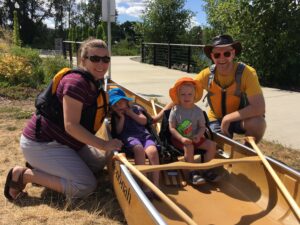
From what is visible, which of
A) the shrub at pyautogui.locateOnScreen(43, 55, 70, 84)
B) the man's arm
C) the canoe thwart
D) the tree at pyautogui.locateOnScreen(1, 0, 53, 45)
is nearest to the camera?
the canoe thwart

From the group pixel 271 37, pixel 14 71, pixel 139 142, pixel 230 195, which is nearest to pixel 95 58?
pixel 139 142

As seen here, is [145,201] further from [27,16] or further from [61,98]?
[27,16]

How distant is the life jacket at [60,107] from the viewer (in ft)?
13.3

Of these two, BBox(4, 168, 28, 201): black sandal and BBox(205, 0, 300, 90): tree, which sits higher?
BBox(205, 0, 300, 90): tree

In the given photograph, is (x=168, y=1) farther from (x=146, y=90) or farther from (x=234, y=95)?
(x=234, y=95)

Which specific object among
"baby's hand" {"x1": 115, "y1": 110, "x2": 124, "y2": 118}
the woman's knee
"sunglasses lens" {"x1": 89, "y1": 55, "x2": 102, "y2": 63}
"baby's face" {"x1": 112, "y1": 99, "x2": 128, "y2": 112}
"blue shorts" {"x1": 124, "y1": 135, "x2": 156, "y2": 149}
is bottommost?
the woman's knee

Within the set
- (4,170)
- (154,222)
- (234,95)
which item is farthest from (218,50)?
(4,170)

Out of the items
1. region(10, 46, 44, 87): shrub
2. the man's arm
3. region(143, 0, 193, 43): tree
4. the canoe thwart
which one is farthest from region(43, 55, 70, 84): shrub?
region(143, 0, 193, 43): tree

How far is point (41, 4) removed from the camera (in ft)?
207

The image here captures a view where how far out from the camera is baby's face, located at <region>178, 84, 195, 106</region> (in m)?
4.35

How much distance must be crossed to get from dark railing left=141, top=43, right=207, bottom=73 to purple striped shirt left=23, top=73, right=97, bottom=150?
1120 cm

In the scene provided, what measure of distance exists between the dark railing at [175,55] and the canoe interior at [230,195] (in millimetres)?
10925

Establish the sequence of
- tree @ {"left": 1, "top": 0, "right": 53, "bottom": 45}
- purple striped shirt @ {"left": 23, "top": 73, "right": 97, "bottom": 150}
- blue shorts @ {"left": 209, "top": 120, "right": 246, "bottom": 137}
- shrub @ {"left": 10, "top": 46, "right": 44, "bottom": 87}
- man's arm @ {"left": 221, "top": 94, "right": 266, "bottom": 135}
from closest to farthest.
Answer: purple striped shirt @ {"left": 23, "top": 73, "right": 97, "bottom": 150}, man's arm @ {"left": 221, "top": 94, "right": 266, "bottom": 135}, blue shorts @ {"left": 209, "top": 120, "right": 246, "bottom": 137}, shrub @ {"left": 10, "top": 46, "right": 44, "bottom": 87}, tree @ {"left": 1, "top": 0, "right": 53, "bottom": 45}

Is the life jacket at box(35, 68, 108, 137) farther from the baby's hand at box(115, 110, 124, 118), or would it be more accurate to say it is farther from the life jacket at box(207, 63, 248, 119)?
the life jacket at box(207, 63, 248, 119)
